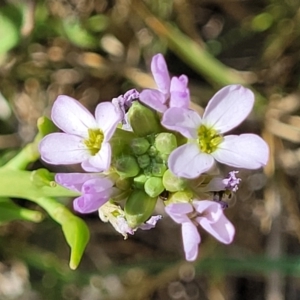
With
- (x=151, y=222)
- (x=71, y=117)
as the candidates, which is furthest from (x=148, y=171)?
(x=71, y=117)

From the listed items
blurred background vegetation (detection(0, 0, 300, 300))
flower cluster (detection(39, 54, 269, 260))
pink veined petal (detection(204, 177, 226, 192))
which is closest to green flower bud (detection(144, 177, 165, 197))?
flower cluster (detection(39, 54, 269, 260))

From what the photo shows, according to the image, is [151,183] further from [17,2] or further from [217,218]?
[17,2]

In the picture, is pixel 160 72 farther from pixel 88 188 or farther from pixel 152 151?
pixel 88 188

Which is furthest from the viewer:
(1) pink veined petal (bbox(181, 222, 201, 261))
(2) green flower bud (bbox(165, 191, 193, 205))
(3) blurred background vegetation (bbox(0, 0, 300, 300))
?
(3) blurred background vegetation (bbox(0, 0, 300, 300))

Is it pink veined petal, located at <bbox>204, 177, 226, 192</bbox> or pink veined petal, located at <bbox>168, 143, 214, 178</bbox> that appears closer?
pink veined petal, located at <bbox>168, 143, 214, 178</bbox>

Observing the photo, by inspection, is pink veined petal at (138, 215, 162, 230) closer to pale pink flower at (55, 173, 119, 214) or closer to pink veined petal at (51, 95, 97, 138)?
pale pink flower at (55, 173, 119, 214)

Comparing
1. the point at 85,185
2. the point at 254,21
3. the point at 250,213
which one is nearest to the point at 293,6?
the point at 254,21

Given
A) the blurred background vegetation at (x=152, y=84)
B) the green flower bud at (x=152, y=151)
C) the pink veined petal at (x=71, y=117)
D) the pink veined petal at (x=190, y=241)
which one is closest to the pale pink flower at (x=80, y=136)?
the pink veined petal at (x=71, y=117)

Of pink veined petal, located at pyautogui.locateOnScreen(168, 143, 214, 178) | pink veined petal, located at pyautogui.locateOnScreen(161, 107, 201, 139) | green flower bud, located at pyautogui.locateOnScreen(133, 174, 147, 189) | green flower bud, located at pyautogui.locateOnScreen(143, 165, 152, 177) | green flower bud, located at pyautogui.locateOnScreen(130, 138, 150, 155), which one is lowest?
green flower bud, located at pyautogui.locateOnScreen(133, 174, 147, 189)
